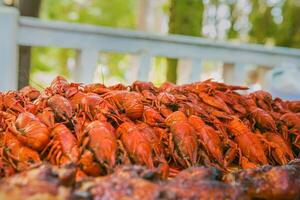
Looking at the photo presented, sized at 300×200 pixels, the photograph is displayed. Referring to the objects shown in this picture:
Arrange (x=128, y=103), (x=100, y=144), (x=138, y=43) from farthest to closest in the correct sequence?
(x=138, y=43)
(x=128, y=103)
(x=100, y=144)

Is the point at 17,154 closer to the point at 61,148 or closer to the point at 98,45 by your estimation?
the point at 61,148

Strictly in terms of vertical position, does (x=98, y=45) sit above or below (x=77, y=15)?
below

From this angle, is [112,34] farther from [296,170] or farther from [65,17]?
[65,17]

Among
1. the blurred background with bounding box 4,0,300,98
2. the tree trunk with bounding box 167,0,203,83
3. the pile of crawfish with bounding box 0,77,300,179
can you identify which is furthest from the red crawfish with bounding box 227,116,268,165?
the blurred background with bounding box 4,0,300,98

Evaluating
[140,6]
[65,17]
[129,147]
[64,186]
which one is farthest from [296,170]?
[65,17]

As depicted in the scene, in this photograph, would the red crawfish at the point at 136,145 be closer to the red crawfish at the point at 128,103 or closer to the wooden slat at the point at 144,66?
the red crawfish at the point at 128,103

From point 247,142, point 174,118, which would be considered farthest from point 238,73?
point 174,118

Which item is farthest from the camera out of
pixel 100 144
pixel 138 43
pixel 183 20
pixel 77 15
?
pixel 77 15
